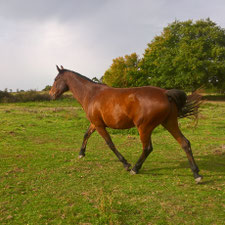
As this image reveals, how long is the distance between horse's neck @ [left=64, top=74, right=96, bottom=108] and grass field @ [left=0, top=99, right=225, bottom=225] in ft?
5.59

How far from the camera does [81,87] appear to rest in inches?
235

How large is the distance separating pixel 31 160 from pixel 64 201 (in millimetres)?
2665

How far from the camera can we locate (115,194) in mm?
3914

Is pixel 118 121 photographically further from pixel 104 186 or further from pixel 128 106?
pixel 104 186

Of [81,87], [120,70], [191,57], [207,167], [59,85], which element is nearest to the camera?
[207,167]

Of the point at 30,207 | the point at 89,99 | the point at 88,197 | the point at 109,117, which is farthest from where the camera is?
the point at 89,99

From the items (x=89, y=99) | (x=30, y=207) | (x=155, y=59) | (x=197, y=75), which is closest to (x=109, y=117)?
(x=89, y=99)

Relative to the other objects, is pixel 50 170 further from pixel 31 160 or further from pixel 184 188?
pixel 184 188

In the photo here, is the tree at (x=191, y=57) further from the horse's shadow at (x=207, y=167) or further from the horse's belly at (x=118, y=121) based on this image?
the horse's belly at (x=118, y=121)

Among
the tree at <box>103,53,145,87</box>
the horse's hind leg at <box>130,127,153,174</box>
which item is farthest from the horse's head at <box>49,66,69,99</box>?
the tree at <box>103,53,145,87</box>

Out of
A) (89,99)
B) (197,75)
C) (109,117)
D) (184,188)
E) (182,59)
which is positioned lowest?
(184,188)

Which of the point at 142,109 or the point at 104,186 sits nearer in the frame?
the point at 104,186

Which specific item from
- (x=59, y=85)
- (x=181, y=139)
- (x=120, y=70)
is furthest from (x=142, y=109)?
(x=120, y=70)

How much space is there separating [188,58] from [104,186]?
3237 centimetres
